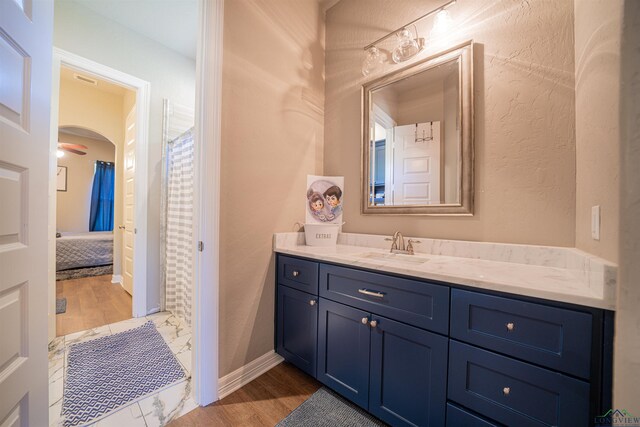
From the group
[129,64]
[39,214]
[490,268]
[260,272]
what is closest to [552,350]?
[490,268]

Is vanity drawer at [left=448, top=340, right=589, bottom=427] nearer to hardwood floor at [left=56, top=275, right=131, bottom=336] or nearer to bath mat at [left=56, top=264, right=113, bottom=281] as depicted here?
hardwood floor at [left=56, top=275, right=131, bottom=336]

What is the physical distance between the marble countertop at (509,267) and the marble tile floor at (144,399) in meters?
1.03

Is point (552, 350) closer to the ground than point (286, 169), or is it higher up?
closer to the ground

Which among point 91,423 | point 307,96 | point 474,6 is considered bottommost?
point 91,423

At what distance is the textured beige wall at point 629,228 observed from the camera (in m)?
0.62

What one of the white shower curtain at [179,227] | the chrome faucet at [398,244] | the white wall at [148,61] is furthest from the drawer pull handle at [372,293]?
the white wall at [148,61]

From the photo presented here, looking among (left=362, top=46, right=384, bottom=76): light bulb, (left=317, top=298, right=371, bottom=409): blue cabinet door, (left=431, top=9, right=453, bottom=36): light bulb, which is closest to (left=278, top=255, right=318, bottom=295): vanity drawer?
(left=317, top=298, right=371, bottom=409): blue cabinet door

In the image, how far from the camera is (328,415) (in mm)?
1249

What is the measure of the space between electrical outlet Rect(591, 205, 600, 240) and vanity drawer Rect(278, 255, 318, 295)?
1191mm

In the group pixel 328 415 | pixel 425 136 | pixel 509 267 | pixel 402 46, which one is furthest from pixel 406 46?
pixel 328 415

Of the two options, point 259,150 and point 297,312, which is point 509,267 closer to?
point 297,312

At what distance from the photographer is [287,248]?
1.62 metres

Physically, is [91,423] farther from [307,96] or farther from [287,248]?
[307,96]

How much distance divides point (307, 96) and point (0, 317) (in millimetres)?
1959
